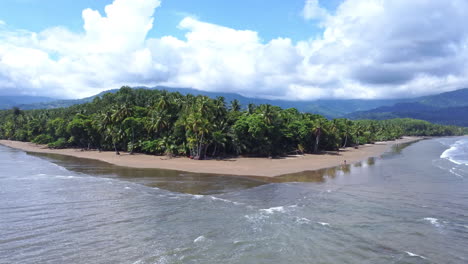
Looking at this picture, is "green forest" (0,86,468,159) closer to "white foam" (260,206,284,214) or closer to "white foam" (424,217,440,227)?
"white foam" (260,206,284,214)

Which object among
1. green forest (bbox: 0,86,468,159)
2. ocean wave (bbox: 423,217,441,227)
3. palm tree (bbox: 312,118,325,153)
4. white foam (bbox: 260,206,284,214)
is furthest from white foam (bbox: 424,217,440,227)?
palm tree (bbox: 312,118,325,153)

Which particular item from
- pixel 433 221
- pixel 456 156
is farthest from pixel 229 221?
pixel 456 156

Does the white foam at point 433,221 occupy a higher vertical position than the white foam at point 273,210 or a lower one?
lower

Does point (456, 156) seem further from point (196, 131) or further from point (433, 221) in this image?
point (433, 221)

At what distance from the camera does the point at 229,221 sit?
62.0 ft

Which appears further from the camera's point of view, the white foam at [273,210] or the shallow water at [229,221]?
the white foam at [273,210]

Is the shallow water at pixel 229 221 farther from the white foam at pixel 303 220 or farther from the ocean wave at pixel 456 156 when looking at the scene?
the ocean wave at pixel 456 156

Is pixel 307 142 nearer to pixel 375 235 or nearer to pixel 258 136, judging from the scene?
pixel 258 136

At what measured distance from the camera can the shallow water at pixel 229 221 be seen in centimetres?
1430

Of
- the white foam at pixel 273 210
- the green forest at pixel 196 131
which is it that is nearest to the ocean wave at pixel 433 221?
the white foam at pixel 273 210

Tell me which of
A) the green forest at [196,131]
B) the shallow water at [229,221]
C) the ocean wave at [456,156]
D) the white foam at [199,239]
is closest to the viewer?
the shallow water at [229,221]

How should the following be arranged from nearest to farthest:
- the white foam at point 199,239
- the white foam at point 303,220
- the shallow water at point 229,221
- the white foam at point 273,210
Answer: the shallow water at point 229,221
the white foam at point 199,239
the white foam at point 303,220
the white foam at point 273,210

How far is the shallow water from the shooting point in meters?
14.3

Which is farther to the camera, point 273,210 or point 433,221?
point 273,210
